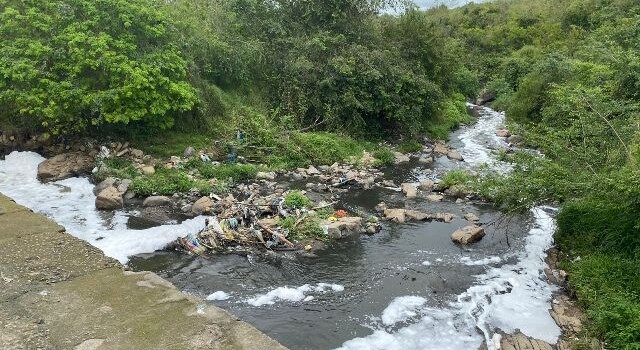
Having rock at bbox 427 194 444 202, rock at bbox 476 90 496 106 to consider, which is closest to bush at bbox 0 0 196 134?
rock at bbox 427 194 444 202

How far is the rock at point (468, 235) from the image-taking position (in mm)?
11047


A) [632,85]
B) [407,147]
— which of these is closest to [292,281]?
[407,147]

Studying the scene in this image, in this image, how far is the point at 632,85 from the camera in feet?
54.4

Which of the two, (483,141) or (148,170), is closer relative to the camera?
(148,170)

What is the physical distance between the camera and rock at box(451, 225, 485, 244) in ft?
36.2

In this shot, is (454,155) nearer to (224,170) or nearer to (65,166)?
(224,170)

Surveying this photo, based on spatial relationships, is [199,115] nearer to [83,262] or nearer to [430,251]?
[430,251]

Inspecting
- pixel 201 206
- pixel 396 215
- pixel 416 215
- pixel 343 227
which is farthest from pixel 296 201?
pixel 416 215

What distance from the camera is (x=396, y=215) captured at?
12.4 meters

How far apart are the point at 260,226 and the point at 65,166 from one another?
6639mm

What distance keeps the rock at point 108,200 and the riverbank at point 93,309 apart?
7.38 meters

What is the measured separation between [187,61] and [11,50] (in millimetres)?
4910

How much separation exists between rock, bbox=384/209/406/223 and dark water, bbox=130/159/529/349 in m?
0.28

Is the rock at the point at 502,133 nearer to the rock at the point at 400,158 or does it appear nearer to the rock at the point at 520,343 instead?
the rock at the point at 400,158
